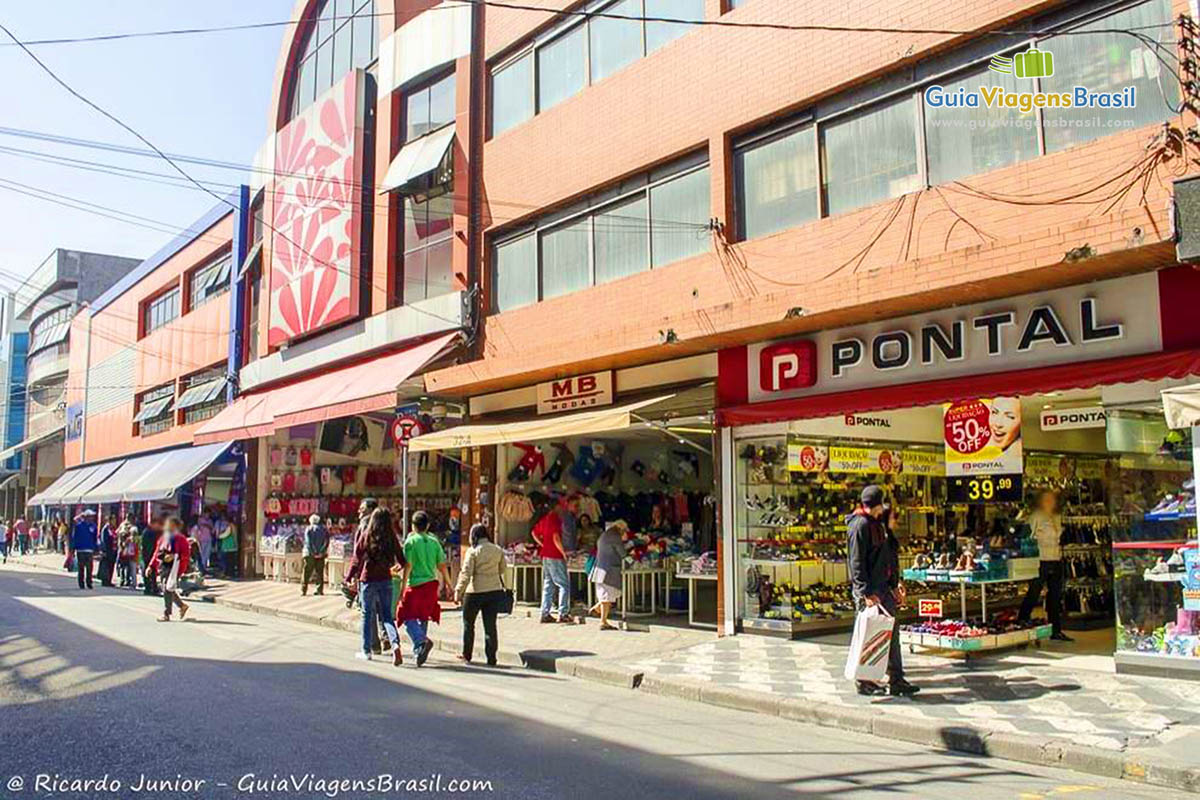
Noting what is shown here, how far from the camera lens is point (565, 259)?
1677 cm

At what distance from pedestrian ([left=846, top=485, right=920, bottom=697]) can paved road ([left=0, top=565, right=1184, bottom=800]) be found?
1157mm

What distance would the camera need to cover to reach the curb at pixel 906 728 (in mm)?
6648

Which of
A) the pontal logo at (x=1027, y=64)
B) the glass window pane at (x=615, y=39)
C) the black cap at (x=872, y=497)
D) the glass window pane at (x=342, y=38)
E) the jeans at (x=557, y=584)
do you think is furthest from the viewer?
the glass window pane at (x=342, y=38)

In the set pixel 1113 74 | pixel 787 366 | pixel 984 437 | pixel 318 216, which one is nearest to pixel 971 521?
pixel 984 437

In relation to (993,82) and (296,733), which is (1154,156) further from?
(296,733)

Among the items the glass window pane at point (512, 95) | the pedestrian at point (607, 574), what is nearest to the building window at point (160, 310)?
the glass window pane at point (512, 95)

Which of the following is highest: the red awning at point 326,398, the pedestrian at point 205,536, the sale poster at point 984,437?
the red awning at point 326,398

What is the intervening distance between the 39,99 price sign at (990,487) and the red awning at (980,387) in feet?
5.68

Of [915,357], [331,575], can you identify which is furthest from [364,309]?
[915,357]

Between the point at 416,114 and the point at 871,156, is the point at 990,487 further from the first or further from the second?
the point at 416,114

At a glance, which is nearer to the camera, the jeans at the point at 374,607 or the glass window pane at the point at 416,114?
the jeans at the point at 374,607

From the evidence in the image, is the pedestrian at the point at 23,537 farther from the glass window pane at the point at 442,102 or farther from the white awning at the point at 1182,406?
the white awning at the point at 1182,406

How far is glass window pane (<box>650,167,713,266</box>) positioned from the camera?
1413cm

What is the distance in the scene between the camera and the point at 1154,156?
29.9ft
